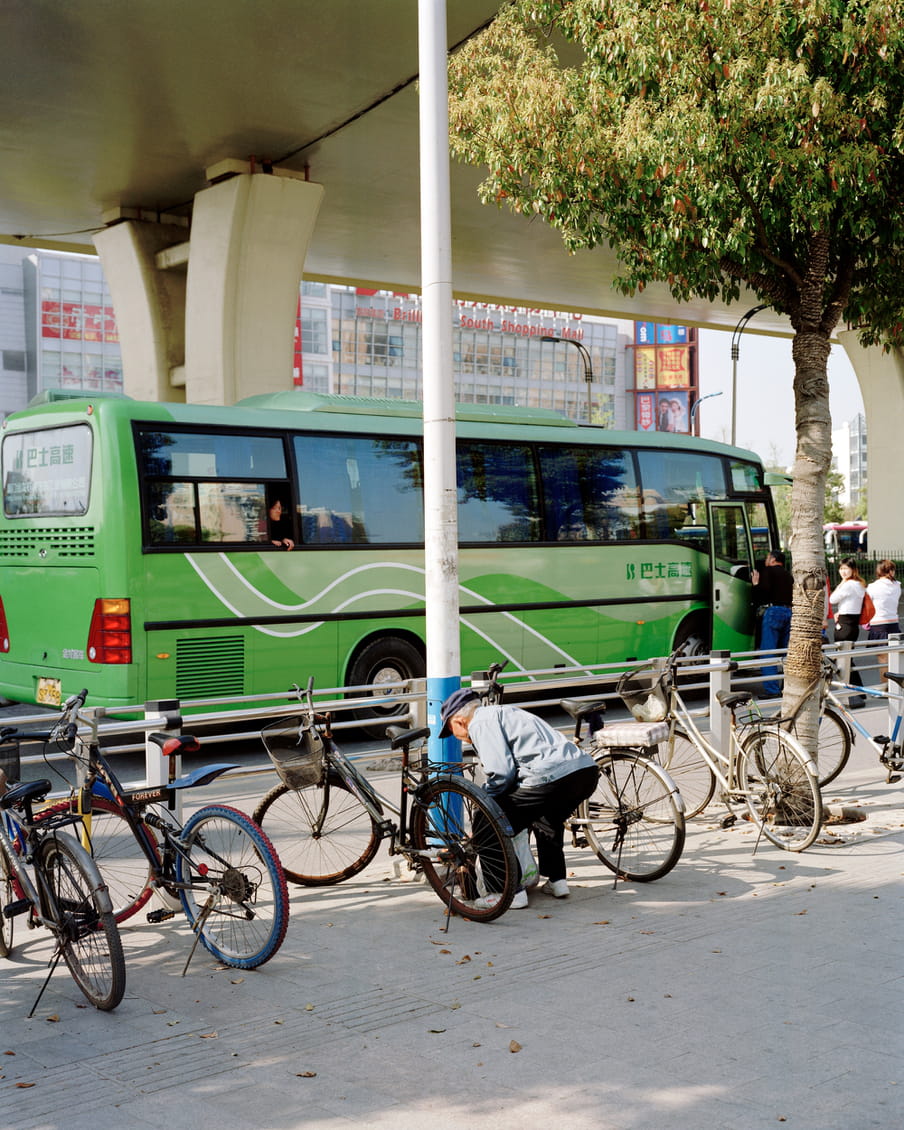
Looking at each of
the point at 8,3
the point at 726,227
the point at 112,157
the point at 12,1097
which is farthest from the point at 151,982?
the point at 112,157

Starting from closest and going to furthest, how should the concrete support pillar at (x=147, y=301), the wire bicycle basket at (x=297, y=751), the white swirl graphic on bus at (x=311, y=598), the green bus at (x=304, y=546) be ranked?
the wire bicycle basket at (x=297, y=751), the green bus at (x=304, y=546), the white swirl graphic on bus at (x=311, y=598), the concrete support pillar at (x=147, y=301)

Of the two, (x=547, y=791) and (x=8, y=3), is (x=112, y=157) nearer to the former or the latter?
(x=8, y=3)

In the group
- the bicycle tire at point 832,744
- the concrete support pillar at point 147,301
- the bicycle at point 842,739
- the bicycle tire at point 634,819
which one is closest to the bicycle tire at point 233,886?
the bicycle tire at point 634,819

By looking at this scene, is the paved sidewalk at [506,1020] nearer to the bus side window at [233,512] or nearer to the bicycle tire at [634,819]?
the bicycle tire at [634,819]

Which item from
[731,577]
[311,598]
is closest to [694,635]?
[731,577]

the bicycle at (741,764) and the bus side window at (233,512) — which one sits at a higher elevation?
the bus side window at (233,512)

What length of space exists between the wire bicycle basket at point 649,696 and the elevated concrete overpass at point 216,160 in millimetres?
9842

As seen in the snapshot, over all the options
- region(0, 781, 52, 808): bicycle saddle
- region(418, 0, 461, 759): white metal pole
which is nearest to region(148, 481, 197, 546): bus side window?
region(418, 0, 461, 759): white metal pole

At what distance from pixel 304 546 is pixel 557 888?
6.26 meters

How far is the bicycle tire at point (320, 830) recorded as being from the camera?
681 cm

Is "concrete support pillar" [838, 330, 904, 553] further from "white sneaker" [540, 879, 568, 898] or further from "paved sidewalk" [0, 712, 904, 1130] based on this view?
"white sneaker" [540, 879, 568, 898]

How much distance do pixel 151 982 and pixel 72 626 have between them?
6.39 metres

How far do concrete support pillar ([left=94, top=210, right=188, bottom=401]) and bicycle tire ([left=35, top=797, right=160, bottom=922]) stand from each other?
1667 centimetres

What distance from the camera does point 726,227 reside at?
8.34 meters
